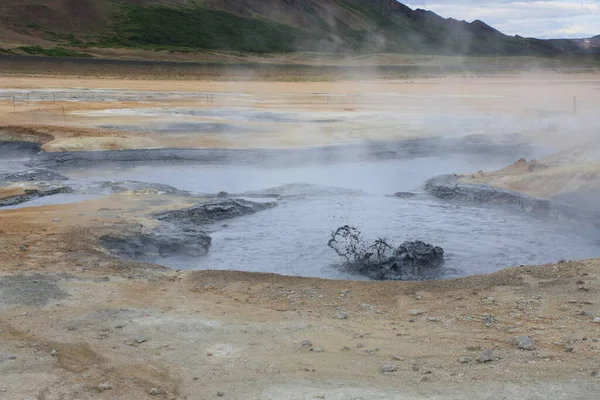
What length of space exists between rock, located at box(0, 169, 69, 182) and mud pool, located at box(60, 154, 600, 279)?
0.40 metres

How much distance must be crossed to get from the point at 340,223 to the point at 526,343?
18.2ft

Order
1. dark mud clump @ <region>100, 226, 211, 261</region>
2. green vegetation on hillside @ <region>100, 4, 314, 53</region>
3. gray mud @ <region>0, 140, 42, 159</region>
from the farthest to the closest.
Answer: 1. green vegetation on hillside @ <region>100, 4, 314, 53</region>
2. gray mud @ <region>0, 140, 42, 159</region>
3. dark mud clump @ <region>100, 226, 211, 261</region>

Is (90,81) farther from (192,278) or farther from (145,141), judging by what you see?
(192,278)

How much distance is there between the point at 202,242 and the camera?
30.6ft

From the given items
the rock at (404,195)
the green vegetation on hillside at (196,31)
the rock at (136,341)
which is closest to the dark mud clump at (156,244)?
the rock at (136,341)

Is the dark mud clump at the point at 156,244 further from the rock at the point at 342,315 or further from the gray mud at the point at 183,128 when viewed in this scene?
the gray mud at the point at 183,128

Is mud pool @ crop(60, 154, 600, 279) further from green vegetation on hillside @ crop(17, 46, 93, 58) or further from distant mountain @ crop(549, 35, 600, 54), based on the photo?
distant mountain @ crop(549, 35, 600, 54)

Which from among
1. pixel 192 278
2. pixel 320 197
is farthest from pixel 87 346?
pixel 320 197

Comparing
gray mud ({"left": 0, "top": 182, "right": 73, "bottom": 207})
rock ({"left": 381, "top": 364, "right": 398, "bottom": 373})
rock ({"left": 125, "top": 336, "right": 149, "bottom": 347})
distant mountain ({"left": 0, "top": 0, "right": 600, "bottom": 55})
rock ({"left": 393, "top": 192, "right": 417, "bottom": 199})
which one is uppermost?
distant mountain ({"left": 0, "top": 0, "right": 600, "bottom": 55})

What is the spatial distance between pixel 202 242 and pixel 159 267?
151 cm

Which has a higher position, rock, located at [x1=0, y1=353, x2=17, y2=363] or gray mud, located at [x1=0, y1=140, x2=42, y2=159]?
rock, located at [x1=0, y1=353, x2=17, y2=363]

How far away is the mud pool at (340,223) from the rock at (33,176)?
1.30 feet

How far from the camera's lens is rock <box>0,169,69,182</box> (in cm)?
1363

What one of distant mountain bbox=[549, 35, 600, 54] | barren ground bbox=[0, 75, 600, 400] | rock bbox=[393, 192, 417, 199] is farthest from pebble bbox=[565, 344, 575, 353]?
distant mountain bbox=[549, 35, 600, 54]
